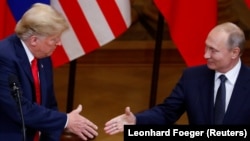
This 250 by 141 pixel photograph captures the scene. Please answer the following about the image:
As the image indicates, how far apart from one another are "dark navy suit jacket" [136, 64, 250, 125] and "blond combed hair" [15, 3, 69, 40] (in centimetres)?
69

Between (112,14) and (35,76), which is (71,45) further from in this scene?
(35,76)

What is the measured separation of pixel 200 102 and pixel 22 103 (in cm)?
96

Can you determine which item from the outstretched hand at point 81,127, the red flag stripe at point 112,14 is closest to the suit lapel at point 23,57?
the outstretched hand at point 81,127

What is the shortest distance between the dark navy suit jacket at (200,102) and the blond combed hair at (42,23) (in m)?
0.69

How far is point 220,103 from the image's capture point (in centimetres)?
330

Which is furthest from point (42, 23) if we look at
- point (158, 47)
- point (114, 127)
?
point (158, 47)

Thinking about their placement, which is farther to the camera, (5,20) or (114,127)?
(5,20)

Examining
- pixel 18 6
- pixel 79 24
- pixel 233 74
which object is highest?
pixel 18 6

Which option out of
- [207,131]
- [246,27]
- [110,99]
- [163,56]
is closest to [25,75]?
[207,131]

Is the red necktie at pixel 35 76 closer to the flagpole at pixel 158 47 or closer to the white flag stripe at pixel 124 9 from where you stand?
the white flag stripe at pixel 124 9

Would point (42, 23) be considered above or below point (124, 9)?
below

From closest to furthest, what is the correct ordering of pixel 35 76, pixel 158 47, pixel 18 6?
pixel 35 76, pixel 18 6, pixel 158 47

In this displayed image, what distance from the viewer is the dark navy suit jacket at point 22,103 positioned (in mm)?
3031

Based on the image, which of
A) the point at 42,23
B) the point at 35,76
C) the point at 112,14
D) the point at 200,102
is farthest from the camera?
the point at 112,14
